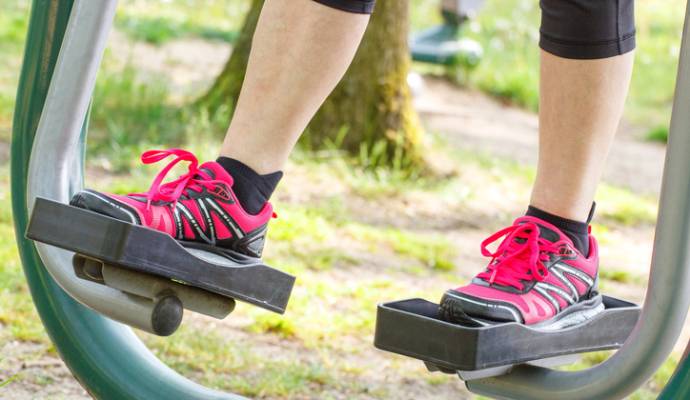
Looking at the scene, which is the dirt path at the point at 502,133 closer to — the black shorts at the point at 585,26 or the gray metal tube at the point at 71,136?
the black shorts at the point at 585,26

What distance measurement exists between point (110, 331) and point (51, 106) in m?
0.38

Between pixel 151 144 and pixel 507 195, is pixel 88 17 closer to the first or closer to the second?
pixel 151 144

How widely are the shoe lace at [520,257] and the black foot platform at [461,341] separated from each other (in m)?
0.08

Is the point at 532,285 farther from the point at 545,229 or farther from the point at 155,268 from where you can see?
the point at 155,268

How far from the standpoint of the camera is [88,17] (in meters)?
1.28

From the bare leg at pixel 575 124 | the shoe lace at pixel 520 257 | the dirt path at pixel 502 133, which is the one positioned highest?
the bare leg at pixel 575 124

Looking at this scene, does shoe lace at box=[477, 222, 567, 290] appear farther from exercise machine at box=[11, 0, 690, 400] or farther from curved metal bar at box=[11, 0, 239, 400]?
curved metal bar at box=[11, 0, 239, 400]

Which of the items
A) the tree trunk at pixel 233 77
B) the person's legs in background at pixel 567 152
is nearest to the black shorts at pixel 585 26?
the person's legs in background at pixel 567 152

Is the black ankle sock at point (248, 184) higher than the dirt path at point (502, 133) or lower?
higher

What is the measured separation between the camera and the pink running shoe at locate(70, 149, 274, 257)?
4.24 ft

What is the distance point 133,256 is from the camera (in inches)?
46.8

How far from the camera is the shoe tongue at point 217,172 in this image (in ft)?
4.46

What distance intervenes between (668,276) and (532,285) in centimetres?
21

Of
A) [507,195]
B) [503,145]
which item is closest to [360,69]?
[507,195]
